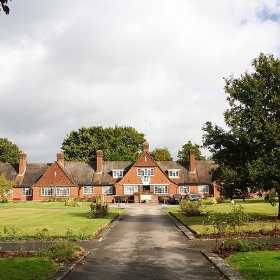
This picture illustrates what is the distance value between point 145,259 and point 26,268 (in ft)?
15.9

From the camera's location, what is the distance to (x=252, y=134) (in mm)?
26766

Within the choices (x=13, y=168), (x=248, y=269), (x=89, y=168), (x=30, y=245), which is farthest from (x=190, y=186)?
(x=248, y=269)

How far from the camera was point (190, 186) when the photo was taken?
7569 cm

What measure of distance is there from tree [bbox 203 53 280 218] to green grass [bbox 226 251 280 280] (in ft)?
34.9

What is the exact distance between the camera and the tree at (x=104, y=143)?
333ft

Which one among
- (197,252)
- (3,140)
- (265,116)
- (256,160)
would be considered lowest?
(197,252)

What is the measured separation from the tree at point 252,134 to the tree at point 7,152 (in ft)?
309

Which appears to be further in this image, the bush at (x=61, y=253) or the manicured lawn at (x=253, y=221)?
the manicured lawn at (x=253, y=221)

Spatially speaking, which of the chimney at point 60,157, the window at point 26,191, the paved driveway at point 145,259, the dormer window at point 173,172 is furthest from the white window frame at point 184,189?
the paved driveway at point 145,259

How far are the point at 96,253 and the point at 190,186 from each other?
2355 inches

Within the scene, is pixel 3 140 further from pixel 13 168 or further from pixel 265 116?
pixel 265 116

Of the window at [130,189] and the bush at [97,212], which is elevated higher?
the window at [130,189]

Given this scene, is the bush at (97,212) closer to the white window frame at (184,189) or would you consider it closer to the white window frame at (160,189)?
the white window frame at (160,189)

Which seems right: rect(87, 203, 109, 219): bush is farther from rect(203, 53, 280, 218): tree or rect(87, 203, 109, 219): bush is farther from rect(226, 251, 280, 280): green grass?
rect(226, 251, 280, 280): green grass
